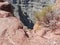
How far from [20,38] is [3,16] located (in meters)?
0.79

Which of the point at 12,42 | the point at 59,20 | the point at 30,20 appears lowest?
the point at 30,20

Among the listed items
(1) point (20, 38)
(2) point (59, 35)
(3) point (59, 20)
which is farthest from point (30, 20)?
(1) point (20, 38)

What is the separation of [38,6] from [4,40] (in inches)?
418

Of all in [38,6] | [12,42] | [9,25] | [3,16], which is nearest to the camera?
[12,42]

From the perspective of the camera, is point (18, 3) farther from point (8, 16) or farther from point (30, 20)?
point (8, 16)

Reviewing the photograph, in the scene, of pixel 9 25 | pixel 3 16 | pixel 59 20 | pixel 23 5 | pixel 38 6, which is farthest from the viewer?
pixel 23 5

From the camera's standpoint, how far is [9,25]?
3.21m

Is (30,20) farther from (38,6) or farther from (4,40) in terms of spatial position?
(4,40)

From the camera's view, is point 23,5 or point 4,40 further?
point 23,5

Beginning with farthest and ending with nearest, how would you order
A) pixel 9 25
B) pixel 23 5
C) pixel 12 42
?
pixel 23 5
pixel 9 25
pixel 12 42

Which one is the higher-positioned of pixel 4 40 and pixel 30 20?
pixel 4 40

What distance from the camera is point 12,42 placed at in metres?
2.93

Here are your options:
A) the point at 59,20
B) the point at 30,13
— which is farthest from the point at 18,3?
the point at 59,20

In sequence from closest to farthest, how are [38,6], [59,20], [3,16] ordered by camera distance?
[3,16]
[59,20]
[38,6]
